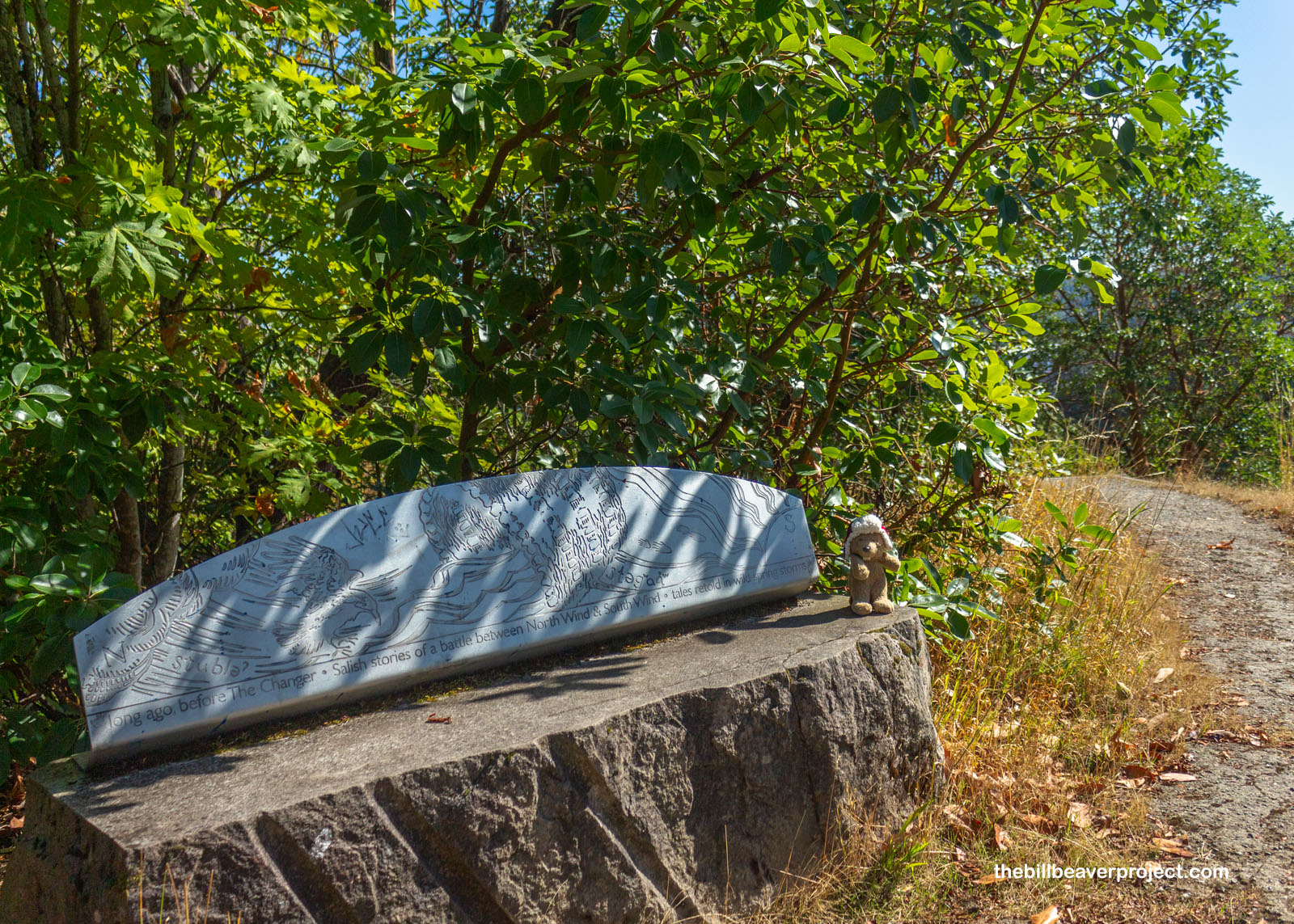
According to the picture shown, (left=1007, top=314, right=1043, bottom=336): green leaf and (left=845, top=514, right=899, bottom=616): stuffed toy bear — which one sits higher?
(left=1007, top=314, right=1043, bottom=336): green leaf

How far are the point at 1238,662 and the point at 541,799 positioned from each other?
3814 millimetres

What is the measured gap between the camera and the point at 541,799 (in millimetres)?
2160

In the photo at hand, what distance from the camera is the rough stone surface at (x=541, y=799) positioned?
1839mm

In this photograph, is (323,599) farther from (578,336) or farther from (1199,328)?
(1199,328)

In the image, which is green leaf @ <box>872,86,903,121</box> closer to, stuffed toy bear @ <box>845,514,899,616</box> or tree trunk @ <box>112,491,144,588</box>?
stuffed toy bear @ <box>845,514,899,616</box>

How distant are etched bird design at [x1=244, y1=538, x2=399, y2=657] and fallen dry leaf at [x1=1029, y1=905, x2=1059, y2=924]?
78.0 inches

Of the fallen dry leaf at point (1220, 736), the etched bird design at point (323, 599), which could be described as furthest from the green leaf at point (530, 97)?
the fallen dry leaf at point (1220, 736)

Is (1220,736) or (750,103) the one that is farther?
(1220,736)

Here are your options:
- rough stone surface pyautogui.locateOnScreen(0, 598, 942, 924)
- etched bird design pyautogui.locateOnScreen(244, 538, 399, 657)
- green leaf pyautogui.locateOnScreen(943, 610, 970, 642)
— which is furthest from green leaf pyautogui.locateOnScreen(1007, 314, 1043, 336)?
etched bird design pyautogui.locateOnScreen(244, 538, 399, 657)

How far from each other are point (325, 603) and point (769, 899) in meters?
1.49

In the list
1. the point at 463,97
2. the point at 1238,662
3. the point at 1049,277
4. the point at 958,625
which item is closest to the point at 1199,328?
the point at 1238,662

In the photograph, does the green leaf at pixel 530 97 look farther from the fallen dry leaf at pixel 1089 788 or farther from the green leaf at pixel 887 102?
the fallen dry leaf at pixel 1089 788

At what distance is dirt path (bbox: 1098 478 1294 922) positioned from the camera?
111 inches

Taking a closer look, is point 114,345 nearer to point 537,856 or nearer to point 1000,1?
point 537,856
